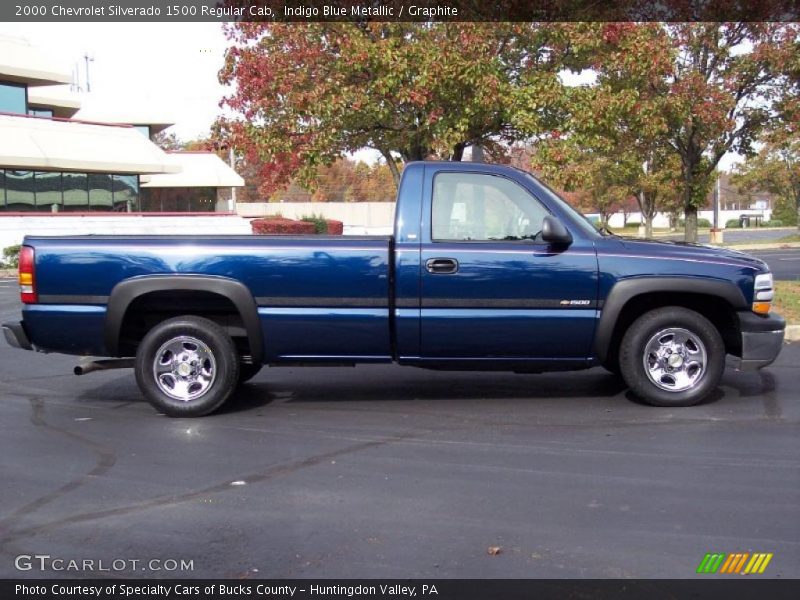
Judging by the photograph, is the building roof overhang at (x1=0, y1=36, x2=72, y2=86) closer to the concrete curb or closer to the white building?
the white building

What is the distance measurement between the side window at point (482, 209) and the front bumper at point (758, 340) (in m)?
1.77

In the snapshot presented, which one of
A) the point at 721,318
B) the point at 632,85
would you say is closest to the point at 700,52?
the point at 632,85

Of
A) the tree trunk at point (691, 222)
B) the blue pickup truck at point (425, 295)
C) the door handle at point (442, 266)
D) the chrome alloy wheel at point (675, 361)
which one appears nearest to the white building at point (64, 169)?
the tree trunk at point (691, 222)

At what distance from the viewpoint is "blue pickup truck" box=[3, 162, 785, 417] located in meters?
6.59

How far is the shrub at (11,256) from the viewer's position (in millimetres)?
28578

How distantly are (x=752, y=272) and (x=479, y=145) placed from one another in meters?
6.75

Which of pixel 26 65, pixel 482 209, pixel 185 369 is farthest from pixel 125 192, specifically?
pixel 482 209

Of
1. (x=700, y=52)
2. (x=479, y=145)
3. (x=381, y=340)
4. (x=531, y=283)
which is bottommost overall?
(x=381, y=340)

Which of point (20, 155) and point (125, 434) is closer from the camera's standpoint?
point (125, 434)

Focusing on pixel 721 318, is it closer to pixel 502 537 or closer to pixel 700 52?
pixel 502 537

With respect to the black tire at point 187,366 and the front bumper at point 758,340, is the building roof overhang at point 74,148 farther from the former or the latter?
the front bumper at point 758,340

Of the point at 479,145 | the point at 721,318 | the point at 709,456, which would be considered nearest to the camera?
the point at 709,456

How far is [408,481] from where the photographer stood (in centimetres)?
516

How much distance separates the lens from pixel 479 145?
512 inches
